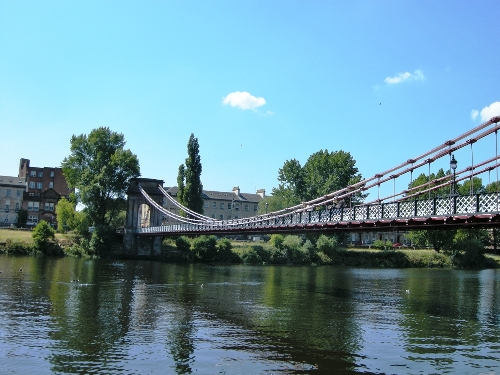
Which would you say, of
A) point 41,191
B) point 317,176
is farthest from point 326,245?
point 41,191

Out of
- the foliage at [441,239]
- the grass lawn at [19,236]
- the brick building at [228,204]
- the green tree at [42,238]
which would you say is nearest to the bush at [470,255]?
Answer: the foliage at [441,239]

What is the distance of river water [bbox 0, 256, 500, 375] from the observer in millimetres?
14531

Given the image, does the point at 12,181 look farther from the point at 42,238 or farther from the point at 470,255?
the point at 470,255

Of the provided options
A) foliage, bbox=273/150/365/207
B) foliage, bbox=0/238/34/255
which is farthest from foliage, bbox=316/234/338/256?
foliage, bbox=0/238/34/255

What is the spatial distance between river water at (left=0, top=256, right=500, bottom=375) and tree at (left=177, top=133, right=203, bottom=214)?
134 ft

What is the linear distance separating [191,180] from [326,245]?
21.1 metres

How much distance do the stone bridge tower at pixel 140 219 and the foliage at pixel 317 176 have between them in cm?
2149

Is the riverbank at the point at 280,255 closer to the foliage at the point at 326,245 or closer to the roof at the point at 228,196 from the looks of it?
the foliage at the point at 326,245

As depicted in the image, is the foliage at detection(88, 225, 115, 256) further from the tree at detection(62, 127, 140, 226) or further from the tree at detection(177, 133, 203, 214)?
the tree at detection(177, 133, 203, 214)

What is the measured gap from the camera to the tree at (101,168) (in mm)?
68188

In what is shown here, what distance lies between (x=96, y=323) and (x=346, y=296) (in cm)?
1649

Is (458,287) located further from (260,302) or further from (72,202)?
(72,202)

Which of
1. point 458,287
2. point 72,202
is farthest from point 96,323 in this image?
point 72,202

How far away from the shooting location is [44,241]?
6206cm
